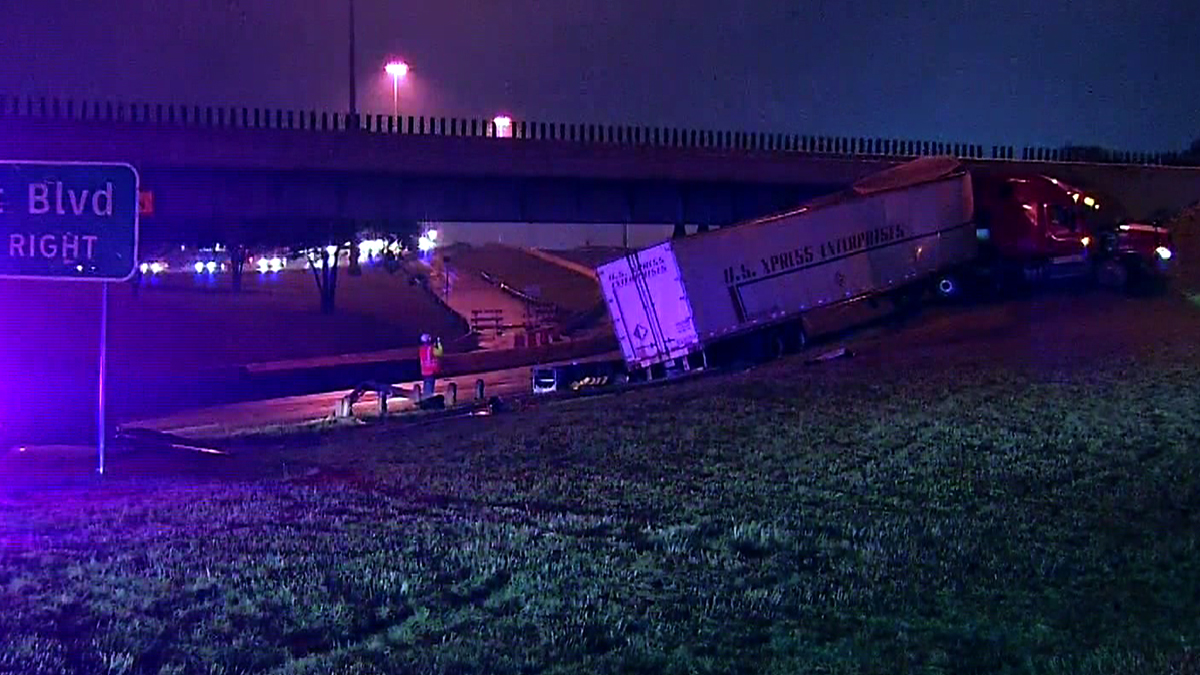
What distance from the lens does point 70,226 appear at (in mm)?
11852

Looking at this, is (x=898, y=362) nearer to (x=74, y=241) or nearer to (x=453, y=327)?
(x=74, y=241)

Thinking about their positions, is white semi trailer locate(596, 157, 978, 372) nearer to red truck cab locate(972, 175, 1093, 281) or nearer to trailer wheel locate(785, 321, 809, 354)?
trailer wheel locate(785, 321, 809, 354)

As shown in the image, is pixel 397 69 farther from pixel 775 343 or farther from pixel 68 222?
pixel 68 222

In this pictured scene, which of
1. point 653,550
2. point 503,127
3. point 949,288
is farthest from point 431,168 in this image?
point 653,550

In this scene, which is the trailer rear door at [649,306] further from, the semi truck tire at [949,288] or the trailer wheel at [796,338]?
the semi truck tire at [949,288]

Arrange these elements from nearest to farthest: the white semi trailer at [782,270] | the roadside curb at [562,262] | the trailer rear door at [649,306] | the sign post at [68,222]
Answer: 1. the sign post at [68,222]
2. the trailer rear door at [649,306]
3. the white semi trailer at [782,270]
4. the roadside curb at [562,262]

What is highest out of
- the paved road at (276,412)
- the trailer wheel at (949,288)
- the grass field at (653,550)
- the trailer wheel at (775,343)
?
the trailer wheel at (949,288)

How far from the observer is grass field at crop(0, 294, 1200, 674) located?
242 inches

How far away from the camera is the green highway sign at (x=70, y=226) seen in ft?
38.9

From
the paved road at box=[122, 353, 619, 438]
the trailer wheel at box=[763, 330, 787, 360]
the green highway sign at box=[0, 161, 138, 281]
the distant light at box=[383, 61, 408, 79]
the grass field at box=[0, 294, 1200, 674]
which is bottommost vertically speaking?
the paved road at box=[122, 353, 619, 438]

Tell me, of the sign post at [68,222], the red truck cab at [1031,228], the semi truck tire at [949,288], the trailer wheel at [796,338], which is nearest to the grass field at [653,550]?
the sign post at [68,222]

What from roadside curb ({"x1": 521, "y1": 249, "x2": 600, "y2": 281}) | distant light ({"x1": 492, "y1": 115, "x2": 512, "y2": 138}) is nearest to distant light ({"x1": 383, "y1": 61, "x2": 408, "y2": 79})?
distant light ({"x1": 492, "y1": 115, "x2": 512, "y2": 138})

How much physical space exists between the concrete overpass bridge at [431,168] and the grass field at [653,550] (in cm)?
1693

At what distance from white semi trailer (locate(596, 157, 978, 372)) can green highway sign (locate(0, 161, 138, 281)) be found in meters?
16.5
